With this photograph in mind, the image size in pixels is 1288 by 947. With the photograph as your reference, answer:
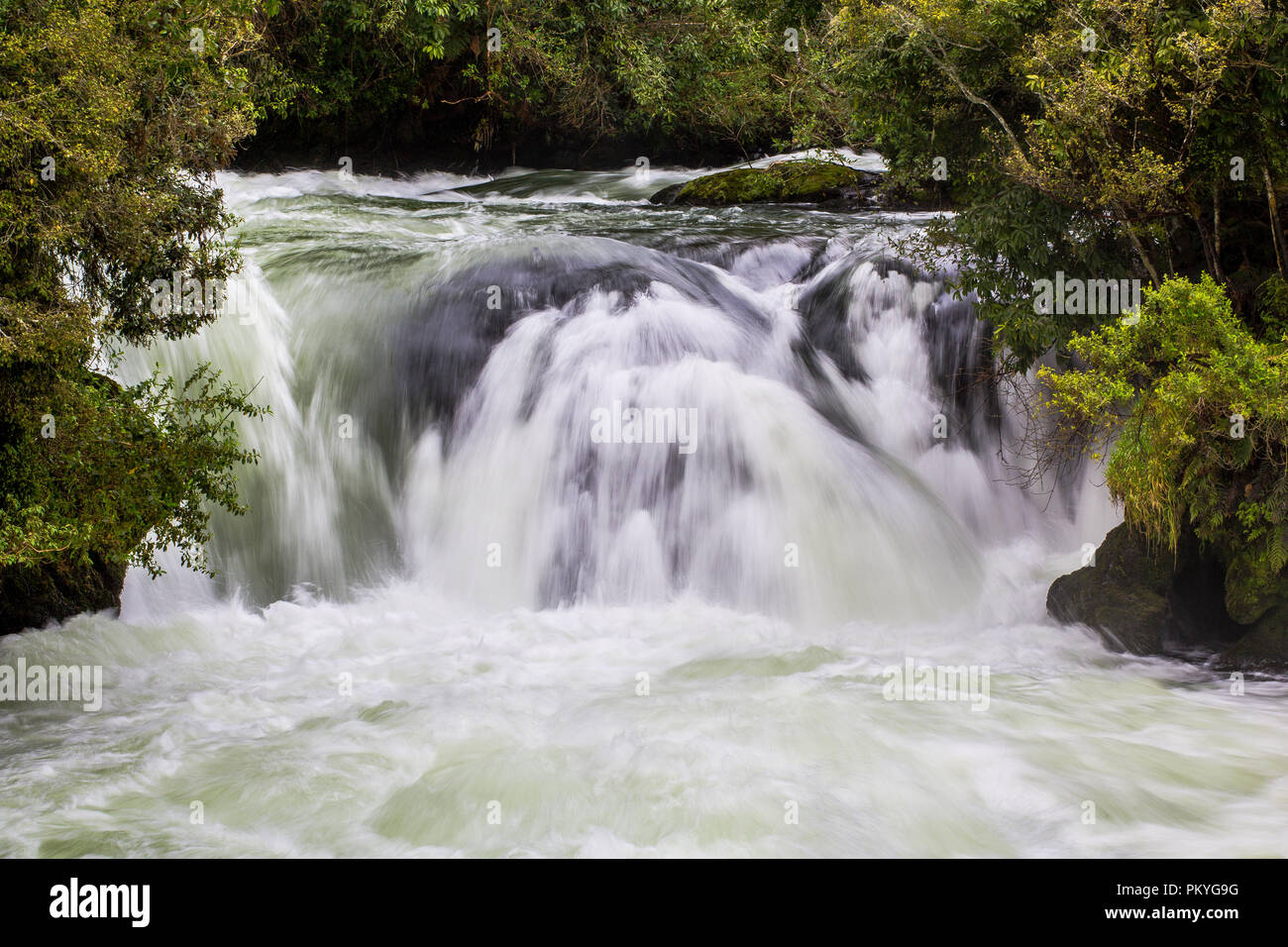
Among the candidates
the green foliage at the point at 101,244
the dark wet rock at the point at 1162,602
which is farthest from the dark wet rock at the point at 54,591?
the dark wet rock at the point at 1162,602

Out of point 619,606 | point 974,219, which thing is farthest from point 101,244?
point 974,219

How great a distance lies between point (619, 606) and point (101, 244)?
4514 millimetres

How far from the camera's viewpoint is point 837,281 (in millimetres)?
11594

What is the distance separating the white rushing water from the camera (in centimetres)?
539

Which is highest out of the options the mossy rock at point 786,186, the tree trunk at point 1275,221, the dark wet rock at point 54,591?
the mossy rock at point 786,186

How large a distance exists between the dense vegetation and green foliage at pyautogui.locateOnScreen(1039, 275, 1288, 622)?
0.7 inches

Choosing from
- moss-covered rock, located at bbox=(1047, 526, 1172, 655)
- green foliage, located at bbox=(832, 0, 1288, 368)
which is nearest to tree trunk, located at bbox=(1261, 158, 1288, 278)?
green foliage, located at bbox=(832, 0, 1288, 368)

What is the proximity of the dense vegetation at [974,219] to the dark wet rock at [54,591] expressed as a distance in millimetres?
662

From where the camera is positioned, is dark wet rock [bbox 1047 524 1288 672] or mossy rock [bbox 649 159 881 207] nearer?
dark wet rock [bbox 1047 524 1288 672]

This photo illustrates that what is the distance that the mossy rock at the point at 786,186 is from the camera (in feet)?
52.6

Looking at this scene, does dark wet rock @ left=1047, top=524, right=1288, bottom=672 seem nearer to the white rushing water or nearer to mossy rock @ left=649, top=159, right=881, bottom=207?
the white rushing water

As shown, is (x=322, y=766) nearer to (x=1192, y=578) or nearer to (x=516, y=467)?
(x=516, y=467)

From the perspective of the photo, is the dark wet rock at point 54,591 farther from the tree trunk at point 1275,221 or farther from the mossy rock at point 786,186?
the mossy rock at point 786,186
